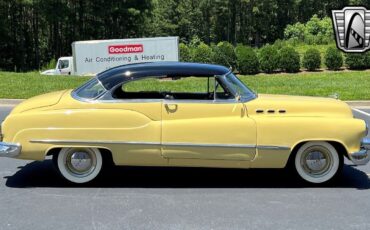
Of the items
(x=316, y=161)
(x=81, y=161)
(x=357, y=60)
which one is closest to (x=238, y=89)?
(x=316, y=161)

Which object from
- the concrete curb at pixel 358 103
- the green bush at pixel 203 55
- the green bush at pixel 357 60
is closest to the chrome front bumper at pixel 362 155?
the concrete curb at pixel 358 103

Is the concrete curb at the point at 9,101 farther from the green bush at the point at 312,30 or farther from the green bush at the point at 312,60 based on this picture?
the green bush at the point at 312,30

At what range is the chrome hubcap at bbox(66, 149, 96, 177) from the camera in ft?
20.6

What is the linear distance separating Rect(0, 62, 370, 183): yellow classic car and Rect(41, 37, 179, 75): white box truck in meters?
25.2

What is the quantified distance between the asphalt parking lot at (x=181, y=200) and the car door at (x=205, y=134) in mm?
429

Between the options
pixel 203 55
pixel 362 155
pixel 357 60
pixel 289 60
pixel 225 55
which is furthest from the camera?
pixel 203 55

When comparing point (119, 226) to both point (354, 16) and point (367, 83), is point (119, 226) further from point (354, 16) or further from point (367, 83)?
point (354, 16)

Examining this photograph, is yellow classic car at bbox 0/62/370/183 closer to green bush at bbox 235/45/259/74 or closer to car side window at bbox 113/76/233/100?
car side window at bbox 113/76/233/100

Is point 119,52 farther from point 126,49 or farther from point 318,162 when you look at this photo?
point 318,162

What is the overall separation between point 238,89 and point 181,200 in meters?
1.54

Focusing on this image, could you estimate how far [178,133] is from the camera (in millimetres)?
6141

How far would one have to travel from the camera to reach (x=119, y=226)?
4.90 metres

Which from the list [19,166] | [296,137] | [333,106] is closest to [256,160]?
[296,137]

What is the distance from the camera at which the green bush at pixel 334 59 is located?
27250 millimetres
